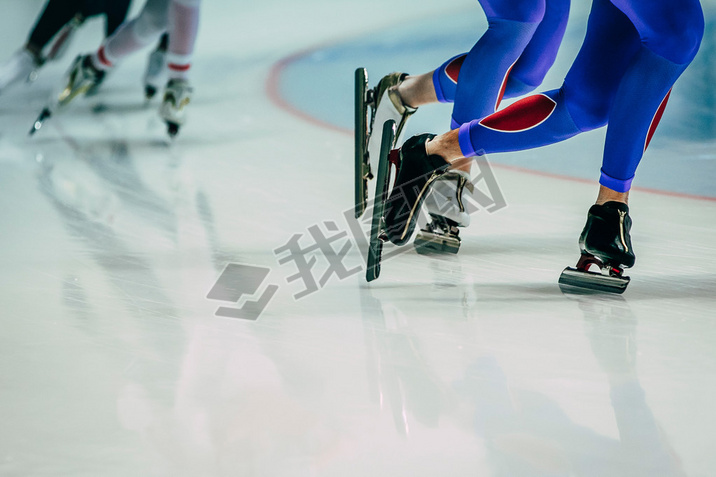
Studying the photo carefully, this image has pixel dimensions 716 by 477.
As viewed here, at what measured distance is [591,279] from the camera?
118cm

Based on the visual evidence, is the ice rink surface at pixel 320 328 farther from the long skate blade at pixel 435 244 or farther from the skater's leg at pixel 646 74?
the skater's leg at pixel 646 74

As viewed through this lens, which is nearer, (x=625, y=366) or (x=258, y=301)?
(x=625, y=366)

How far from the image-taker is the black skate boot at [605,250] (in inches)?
44.4

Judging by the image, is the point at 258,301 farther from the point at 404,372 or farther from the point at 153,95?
the point at 153,95

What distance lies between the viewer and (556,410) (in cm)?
79

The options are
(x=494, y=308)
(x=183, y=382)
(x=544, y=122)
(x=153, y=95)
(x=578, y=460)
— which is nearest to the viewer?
(x=578, y=460)

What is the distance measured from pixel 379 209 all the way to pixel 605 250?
35 centimetres

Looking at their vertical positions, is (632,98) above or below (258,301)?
above

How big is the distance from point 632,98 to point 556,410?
53cm

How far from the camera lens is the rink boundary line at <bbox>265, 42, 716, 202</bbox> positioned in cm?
187

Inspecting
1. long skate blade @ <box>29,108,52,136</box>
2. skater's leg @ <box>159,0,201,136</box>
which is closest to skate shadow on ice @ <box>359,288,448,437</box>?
skater's leg @ <box>159,0,201,136</box>

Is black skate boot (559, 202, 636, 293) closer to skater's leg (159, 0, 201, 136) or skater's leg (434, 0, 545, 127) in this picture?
skater's leg (434, 0, 545, 127)

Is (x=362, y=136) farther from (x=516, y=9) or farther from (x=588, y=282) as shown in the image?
(x=588, y=282)

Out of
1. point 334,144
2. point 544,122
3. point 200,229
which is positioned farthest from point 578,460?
point 334,144
